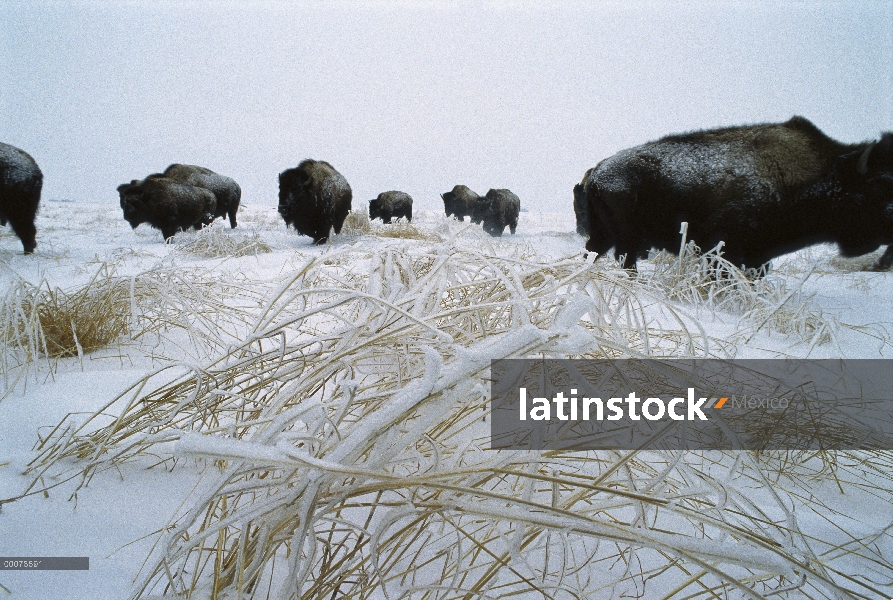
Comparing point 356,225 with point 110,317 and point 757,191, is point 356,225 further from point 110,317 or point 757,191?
point 110,317

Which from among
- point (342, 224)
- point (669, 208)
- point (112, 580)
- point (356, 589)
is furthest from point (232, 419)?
point (342, 224)

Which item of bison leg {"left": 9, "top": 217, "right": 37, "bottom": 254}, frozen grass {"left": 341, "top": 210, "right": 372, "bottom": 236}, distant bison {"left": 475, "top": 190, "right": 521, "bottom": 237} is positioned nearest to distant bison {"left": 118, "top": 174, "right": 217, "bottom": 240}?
frozen grass {"left": 341, "top": 210, "right": 372, "bottom": 236}

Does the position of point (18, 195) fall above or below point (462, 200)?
below

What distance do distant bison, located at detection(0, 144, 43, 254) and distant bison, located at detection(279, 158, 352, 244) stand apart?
15.3 ft

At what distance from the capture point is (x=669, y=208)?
16.7 feet

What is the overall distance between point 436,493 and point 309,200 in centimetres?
1089

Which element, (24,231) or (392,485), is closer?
(392,485)

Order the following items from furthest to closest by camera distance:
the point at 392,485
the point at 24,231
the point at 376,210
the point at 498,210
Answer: the point at 376,210 → the point at 498,210 → the point at 24,231 → the point at 392,485

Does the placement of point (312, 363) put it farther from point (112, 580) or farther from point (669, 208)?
point (669, 208)

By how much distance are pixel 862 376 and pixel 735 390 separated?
100 cm

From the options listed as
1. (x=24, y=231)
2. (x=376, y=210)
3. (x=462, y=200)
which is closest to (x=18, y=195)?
(x=24, y=231)

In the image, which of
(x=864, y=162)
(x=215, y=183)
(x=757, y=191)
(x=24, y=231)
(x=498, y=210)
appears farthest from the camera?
(x=498, y=210)

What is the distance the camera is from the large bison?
4340mm

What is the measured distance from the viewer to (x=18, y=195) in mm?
6746
